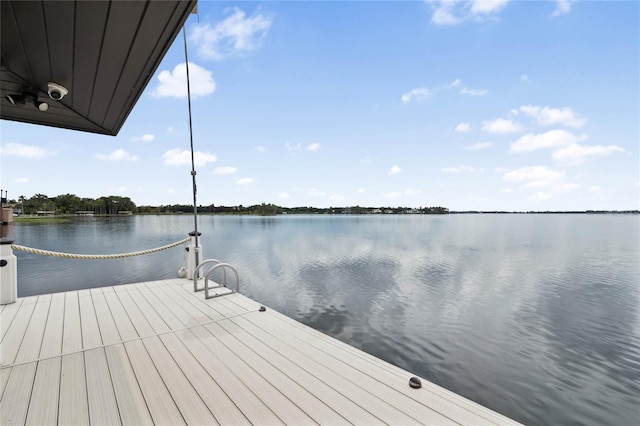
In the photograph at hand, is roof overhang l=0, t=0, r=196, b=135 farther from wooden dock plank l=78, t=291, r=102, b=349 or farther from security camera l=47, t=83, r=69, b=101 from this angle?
wooden dock plank l=78, t=291, r=102, b=349

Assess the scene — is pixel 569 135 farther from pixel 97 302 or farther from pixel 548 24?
pixel 97 302

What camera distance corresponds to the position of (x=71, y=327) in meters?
2.84

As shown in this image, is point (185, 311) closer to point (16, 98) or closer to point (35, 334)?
point (35, 334)

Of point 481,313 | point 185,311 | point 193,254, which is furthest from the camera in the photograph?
point 481,313

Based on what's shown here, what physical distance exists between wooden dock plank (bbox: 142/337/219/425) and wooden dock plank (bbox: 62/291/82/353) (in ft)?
2.14

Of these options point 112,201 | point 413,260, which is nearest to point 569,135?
point 413,260

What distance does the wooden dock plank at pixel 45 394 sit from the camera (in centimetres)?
151

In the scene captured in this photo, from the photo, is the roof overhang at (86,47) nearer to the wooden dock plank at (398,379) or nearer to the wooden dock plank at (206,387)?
the wooden dock plank at (206,387)

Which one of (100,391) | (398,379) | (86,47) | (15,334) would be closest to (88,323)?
(15,334)

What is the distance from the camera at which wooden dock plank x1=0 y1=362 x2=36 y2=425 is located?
1.50m

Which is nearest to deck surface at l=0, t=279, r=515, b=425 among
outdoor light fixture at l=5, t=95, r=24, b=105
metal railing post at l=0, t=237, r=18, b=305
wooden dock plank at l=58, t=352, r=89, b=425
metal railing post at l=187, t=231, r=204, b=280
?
wooden dock plank at l=58, t=352, r=89, b=425

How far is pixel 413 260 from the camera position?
13.8 metres

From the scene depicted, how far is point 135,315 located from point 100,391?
1.62m

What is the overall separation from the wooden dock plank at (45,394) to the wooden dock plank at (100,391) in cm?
16
